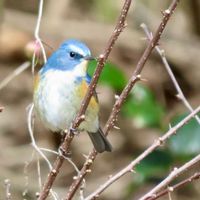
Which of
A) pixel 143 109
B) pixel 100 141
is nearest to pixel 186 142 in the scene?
pixel 143 109

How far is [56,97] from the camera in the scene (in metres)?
4.12

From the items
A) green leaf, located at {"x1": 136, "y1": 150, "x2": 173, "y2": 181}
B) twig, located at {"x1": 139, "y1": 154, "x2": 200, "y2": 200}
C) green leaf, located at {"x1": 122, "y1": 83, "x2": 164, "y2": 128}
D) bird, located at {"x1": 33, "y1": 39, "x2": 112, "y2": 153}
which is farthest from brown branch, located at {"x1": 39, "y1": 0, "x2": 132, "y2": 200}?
green leaf, located at {"x1": 122, "y1": 83, "x2": 164, "y2": 128}

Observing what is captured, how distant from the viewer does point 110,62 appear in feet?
24.2

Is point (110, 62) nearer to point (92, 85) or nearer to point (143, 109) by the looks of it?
point (143, 109)

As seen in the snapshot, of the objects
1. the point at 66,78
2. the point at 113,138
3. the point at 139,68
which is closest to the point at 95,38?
the point at 113,138

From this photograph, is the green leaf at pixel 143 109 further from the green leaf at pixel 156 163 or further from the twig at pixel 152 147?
the twig at pixel 152 147

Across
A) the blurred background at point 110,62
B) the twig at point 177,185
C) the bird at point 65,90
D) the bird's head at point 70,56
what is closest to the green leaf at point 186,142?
the bird at point 65,90

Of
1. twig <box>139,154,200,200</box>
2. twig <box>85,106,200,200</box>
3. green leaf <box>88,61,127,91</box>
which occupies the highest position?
green leaf <box>88,61,127,91</box>

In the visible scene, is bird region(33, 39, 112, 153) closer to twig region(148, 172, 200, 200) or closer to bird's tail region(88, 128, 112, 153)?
bird's tail region(88, 128, 112, 153)

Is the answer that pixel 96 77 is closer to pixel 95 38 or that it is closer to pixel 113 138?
pixel 113 138

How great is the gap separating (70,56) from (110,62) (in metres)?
3.23

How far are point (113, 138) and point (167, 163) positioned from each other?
3.16 metres

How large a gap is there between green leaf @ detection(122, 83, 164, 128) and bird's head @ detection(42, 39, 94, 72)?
4.08ft

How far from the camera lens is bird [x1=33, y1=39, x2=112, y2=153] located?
409 centimetres
